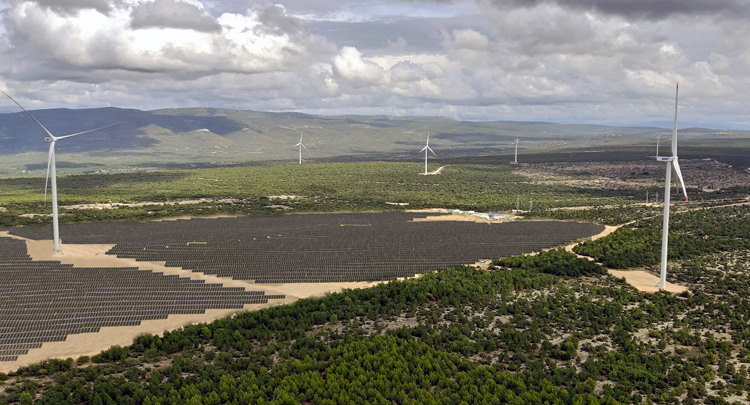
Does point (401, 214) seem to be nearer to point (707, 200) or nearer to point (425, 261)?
point (425, 261)

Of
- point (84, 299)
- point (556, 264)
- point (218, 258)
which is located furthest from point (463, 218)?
point (84, 299)

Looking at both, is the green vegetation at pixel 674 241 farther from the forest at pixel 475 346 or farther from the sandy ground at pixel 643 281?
the sandy ground at pixel 643 281

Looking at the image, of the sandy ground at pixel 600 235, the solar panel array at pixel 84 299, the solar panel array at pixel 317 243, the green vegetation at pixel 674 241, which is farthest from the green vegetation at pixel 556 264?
the solar panel array at pixel 84 299

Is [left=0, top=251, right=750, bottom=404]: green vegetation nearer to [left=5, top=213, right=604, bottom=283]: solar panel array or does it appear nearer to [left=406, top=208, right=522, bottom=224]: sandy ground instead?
[left=5, top=213, right=604, bottom=283]: solar panel array

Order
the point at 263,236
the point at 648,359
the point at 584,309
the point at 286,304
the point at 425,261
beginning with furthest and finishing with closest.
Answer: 1. the point at 263,236
2. the point at 425,261
3. the point at 286,304
4. the point at 584,309
5. the point at 648,359

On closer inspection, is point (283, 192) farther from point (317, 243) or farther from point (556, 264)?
point (556, 264)

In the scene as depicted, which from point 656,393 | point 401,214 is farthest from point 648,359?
point 401,214

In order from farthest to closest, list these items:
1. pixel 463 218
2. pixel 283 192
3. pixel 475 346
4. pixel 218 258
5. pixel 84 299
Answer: pixel 283 192, pixel 463 218, pixel 218 258, pixel 84 299, pixel 475 346
